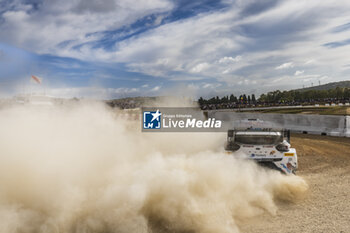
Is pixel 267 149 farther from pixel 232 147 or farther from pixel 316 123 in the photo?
pixel 316 123

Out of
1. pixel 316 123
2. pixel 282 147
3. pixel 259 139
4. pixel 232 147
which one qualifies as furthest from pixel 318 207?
pixel 316 123

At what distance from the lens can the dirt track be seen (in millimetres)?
5242

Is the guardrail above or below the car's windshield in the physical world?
below

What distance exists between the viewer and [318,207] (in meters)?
6.12

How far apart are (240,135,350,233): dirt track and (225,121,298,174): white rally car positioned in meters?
0.96

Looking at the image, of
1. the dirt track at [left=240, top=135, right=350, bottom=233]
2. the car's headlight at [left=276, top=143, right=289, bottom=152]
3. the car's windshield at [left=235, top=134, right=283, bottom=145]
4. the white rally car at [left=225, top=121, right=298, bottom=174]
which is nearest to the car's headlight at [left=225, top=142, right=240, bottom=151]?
the white rally car at [left=225, top=121, right=298, bottom=174]

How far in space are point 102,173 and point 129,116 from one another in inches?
165

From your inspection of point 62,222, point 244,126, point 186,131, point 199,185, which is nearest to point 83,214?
point 62,222

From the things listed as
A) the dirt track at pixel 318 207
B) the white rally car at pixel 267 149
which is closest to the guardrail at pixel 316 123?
the dirt track at pixel 318 207

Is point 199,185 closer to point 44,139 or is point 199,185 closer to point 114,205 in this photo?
point 114,205

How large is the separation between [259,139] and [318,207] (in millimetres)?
2319

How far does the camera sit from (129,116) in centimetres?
1038

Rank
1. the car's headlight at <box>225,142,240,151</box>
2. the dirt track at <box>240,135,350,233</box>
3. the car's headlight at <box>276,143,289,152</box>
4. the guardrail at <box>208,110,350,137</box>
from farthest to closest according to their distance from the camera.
Result: the guardrail at <box>208,110,350,137</box> < the car's headlight at <box>225,142,240,151</box> < the car's headlight at <box>276,143,289,152</box> < the dirt track at <box>240,135,350,233</box>

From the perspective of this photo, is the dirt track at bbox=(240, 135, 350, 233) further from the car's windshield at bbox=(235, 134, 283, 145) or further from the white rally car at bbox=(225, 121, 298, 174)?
the car's windshield at bbox=(235, 134, 283, 145)
